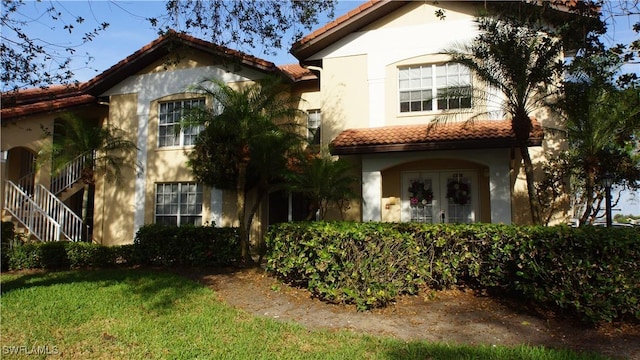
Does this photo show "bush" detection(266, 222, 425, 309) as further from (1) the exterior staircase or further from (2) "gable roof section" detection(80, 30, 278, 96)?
(1) the exterior staircase

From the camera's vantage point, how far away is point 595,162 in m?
10.9

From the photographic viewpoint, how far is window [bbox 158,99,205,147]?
1473 centimetres

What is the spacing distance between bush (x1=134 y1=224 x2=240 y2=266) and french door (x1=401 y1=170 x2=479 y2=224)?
496 centimetres

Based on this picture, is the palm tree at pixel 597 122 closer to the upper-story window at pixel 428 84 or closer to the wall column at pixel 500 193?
the wall column at pixel 500 193

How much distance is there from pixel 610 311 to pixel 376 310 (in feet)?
10.6

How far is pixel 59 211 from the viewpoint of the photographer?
45.8 feet

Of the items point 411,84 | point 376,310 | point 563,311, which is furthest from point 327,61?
point 563,311

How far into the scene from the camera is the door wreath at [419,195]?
12.0m

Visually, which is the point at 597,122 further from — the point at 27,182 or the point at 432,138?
the point at 27,182

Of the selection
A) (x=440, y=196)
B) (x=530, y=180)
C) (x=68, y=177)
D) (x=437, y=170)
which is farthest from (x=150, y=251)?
(x=530, y=180)

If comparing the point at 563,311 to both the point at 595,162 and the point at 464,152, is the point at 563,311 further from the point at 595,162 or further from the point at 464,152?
the point at 595,162

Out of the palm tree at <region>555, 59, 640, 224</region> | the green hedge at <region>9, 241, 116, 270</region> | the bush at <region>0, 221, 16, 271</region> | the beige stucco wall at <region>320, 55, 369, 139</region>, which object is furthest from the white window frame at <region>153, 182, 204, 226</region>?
the palm tree at <region>555, 59, 640, 224</region>

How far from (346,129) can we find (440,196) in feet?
10.9

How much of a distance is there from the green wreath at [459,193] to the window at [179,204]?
26.2 ft
